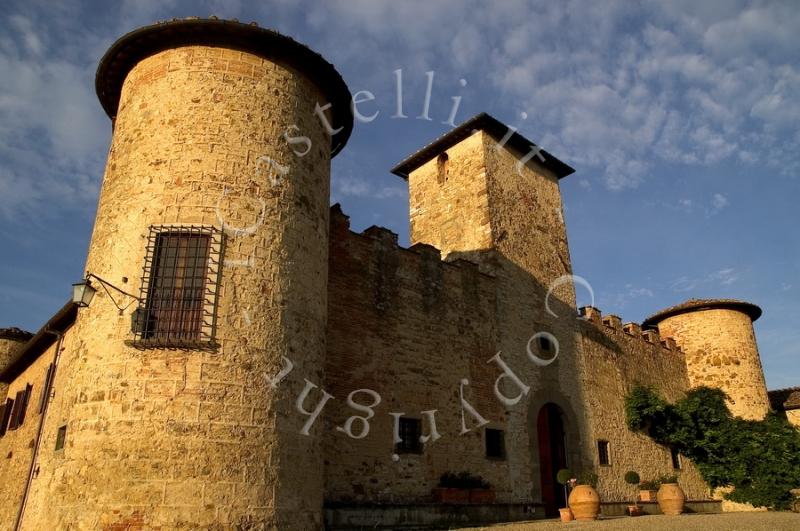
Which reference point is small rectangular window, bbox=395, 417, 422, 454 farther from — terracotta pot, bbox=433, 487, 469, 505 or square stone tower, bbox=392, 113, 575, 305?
square stone tower, bbox=392, 113, 575, 305

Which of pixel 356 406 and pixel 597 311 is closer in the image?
pixel 356 406

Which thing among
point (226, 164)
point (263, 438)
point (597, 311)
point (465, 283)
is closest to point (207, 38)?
point (226, 164)

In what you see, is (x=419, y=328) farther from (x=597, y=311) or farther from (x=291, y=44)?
(x=597, y=311)

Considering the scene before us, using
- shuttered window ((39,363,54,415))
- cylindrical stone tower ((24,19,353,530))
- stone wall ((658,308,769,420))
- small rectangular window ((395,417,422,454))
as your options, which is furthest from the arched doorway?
shuttered window ((39,363,54,415))

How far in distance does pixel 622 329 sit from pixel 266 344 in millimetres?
14662

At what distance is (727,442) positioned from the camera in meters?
20.0

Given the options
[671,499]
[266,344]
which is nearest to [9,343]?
[266,344]

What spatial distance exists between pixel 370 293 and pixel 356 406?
2283 mm

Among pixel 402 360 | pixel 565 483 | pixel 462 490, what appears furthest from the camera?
pixel 565 483

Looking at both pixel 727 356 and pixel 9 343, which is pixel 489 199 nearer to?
pixel 727 356

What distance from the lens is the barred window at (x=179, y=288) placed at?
845 centimetres

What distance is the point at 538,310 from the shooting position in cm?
1666

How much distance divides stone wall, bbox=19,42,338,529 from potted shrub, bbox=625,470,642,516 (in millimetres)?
9645

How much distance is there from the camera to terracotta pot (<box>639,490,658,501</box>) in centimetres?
1728
